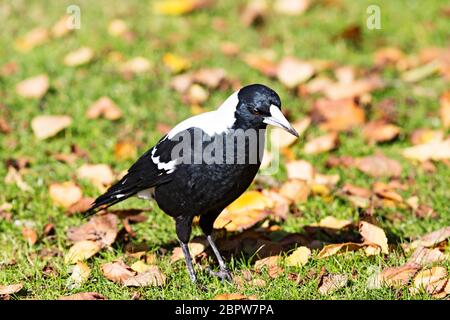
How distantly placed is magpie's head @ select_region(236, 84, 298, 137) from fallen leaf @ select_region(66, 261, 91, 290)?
1137 millimetres

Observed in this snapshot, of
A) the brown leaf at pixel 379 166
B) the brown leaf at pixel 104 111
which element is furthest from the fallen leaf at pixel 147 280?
the brown leaf at pixel 104 111

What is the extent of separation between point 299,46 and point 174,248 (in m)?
3.48

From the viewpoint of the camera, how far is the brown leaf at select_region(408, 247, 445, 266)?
172 inches

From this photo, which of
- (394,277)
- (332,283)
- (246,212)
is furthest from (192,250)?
(394,277)

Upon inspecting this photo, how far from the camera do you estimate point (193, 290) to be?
424 centimetres

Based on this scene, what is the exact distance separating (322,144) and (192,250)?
176cm

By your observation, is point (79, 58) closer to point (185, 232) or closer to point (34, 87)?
point (34, 87)

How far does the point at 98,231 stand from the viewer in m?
5.00

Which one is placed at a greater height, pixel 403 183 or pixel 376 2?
pixel 376 2

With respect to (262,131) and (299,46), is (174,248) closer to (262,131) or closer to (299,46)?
(262,131)

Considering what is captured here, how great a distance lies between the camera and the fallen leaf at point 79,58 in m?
7.30

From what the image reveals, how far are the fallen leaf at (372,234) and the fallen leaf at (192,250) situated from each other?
2.96 ft
